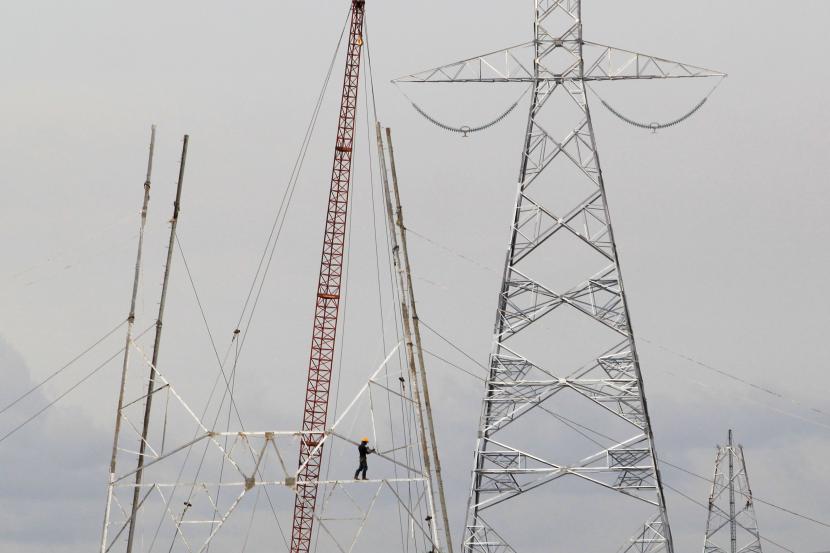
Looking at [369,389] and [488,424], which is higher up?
[488,424]

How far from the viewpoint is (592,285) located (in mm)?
82250

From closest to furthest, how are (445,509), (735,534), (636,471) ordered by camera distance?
(445,509) → (636,471) → (735,534)

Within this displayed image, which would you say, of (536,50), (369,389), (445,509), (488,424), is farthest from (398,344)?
(536,50)

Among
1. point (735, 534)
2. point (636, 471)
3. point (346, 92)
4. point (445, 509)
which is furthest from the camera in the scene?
point (735, 534)

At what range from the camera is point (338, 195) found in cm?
11575

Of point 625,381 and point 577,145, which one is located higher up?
point 577,145

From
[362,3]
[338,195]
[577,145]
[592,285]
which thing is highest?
[362,3]

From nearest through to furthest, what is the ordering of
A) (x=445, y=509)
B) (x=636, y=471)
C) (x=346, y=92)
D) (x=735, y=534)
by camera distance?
(x=445, y=509) → (x=636, y=471) → (x=346, y=92) → (x=735, y=534)

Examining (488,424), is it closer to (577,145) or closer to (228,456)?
(577,145)

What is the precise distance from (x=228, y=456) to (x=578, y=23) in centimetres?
3212

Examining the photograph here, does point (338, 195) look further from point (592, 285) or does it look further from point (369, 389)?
point (369, 389)

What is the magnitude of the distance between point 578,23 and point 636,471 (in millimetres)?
22493

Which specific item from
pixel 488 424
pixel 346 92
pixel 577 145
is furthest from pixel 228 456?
pixel 346 92

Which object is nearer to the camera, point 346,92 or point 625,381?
point 625,381
